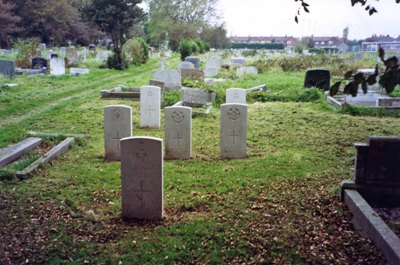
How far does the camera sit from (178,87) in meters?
16.4

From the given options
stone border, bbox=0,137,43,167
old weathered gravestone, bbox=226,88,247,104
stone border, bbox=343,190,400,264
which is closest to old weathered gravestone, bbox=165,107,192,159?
stone border, bbox=0,137,43,167

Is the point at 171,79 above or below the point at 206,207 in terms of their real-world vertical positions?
above

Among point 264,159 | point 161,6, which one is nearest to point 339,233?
point 264,159

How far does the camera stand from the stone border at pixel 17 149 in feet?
24.6

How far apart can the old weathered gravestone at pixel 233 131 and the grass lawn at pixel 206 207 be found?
0.78 feet

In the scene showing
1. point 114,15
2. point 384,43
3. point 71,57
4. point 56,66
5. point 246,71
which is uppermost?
point 114,15

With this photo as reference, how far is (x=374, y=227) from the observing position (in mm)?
4383

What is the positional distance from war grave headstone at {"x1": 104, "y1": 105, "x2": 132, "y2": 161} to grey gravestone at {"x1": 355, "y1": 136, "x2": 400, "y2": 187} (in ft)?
13.5

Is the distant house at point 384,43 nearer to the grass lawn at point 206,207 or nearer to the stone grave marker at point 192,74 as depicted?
the grass lawn at point 206,207

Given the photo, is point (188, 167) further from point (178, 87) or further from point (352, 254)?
point (178, 87)

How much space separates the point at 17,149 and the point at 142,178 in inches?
156

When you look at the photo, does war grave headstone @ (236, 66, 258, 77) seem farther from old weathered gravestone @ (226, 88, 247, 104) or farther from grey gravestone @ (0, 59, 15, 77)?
old weathered gravestone @ (226, 88, 247, 104)

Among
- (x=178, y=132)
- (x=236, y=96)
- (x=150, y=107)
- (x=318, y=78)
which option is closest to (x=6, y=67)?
(x=150, y=107)

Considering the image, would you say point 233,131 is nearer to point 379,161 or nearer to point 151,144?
point 379,161
